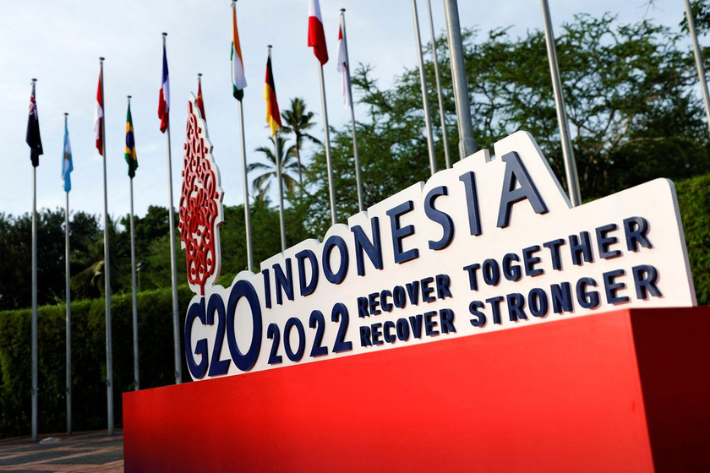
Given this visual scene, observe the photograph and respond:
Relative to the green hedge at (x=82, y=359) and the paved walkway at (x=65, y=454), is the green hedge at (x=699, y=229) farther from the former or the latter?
the green hedge at (x=82, y=359)

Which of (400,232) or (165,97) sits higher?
(165,97)

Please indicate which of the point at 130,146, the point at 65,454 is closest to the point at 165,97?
the point at 130,146

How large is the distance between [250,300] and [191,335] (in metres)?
1.32

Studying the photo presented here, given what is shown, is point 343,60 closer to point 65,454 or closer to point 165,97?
point 165,97

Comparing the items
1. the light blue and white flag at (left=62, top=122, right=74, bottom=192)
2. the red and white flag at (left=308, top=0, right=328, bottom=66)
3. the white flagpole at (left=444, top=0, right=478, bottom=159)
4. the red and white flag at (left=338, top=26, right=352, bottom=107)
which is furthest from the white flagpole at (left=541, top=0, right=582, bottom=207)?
the light blue and white flag at (left=62, top=122, right=74, bottom=192)

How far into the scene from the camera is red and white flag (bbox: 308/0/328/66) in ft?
35.8

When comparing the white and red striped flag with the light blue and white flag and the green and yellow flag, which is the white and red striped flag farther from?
the light blue and white flag

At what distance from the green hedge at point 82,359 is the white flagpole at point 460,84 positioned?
1344 centimetres

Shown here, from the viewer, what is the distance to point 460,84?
21.4ft

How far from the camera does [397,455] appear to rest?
430 centimetres

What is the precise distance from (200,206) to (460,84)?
3.56m

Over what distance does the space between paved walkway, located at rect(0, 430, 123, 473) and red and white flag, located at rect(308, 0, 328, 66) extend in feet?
22.6

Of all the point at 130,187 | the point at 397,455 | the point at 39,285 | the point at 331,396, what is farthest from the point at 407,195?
the point at 39,285

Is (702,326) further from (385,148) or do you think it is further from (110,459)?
(385,148)
